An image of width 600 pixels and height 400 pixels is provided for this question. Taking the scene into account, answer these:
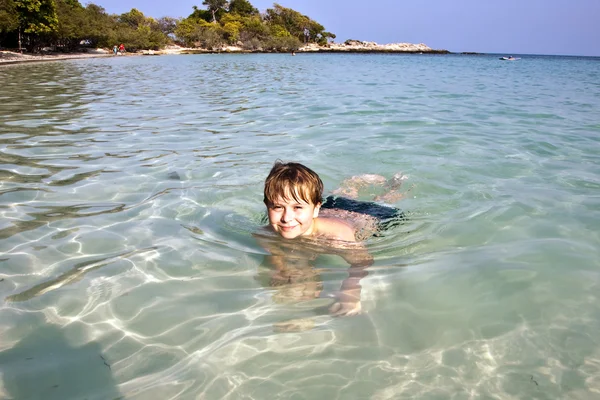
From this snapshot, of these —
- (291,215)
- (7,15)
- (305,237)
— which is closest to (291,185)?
(291,215)

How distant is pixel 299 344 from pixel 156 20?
105997mm

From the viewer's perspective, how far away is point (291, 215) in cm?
287

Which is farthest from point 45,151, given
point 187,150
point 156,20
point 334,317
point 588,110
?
point 156,20

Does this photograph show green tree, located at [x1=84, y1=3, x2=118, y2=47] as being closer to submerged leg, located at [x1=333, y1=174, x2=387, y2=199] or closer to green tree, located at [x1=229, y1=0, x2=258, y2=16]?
green tree, located at [x1=229, y1=0, x2=258, y2=16]

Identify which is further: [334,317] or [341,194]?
[341,194]

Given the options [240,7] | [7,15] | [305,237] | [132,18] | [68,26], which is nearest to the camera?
[305,237]

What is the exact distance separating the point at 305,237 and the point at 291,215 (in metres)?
0.38

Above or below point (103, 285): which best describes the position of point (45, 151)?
above

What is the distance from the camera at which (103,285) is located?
2.66 meters

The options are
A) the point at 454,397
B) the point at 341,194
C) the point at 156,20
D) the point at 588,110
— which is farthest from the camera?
the point at 156,20

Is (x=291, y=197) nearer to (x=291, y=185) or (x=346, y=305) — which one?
(x=291, y=185)

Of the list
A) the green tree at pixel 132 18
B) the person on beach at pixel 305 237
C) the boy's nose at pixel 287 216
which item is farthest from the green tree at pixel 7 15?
the green tree at pixel 132 18

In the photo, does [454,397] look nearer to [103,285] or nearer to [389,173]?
[103,285]

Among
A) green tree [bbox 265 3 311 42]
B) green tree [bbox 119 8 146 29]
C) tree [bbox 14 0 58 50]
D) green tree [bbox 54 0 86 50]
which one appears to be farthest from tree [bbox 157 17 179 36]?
tree [bbox 14 0 58 50]
